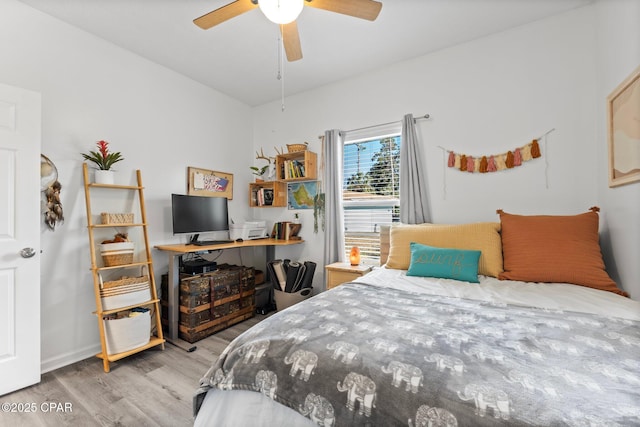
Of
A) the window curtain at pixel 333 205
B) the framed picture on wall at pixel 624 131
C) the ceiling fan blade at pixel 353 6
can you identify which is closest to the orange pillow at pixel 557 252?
the framed picture on wall at pixel 624 131

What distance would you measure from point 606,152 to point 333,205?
86.6 inches

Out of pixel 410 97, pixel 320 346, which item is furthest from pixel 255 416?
pixel 410 97

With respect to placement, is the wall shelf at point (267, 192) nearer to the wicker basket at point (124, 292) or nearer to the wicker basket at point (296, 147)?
the wicker basket at point (296, 147)

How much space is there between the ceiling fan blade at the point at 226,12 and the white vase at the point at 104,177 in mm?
1414

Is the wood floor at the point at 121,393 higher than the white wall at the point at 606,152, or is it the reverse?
the white wall at the point at 606,152

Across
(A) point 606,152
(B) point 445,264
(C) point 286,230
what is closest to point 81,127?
(C) point 286,230

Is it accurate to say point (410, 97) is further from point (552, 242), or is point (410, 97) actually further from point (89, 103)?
point (89, 103)

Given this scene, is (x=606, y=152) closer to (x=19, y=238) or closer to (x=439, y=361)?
(x=439, y=361)

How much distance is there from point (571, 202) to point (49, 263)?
3.95 m

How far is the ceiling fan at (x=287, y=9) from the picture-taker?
56.5 inches

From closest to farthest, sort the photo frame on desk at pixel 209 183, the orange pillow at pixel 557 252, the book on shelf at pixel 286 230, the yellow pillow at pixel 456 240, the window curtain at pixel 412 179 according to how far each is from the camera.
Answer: the orange pillow at pixel 557 252, the yellow pillow at pixel 456 240, the window curtain at pixel 412 179, the photo frame on desk at pixel 209 183, the book on shelf at pixel 286 230

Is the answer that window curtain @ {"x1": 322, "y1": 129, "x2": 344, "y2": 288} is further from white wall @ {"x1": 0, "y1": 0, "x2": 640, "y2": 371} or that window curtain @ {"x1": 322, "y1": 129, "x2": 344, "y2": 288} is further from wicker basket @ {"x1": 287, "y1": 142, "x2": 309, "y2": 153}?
white wall @ {"x1": 0, "y1": 0, "x2": 640, "y2": 371}

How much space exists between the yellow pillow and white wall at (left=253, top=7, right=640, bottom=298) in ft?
1.37

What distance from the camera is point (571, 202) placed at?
7.04ft
